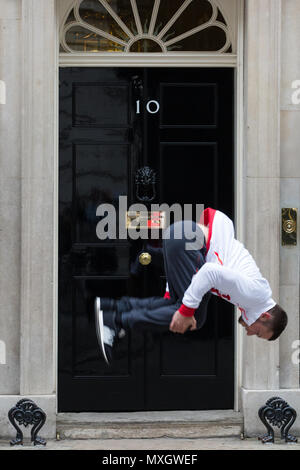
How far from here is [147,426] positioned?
901cm

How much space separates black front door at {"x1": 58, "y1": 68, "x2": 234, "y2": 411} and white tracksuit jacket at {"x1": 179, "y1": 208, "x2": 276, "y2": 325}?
2.33m

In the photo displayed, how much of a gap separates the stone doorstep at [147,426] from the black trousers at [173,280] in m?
2.41

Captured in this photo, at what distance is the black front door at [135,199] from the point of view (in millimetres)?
9039

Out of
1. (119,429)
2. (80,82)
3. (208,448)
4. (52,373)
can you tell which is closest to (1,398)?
(52,373)

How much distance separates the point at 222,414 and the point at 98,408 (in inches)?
47.6

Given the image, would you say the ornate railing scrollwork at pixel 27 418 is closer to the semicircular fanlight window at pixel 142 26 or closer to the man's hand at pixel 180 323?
the man's hand at pixel 180 323

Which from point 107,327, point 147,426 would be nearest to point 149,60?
point 107,327

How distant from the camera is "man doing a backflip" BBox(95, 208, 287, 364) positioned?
256 inches

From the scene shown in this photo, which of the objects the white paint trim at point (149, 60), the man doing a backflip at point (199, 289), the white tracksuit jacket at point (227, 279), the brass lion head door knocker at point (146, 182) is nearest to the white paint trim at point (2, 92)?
the white paint trim at point (149, 60)

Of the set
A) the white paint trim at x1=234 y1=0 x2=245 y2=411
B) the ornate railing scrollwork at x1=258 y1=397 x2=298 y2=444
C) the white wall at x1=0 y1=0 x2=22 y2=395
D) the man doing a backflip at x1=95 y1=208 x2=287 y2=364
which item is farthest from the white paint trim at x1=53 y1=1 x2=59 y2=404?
the man doing a backflip at x1=95 y1=208 x2=287 y2=364

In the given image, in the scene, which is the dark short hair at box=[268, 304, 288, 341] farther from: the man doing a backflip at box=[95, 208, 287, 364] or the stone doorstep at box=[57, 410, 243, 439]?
the stone doorstep at box=[57, 410, 243, 439]

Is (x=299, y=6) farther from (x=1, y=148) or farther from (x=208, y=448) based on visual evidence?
(x=208, y=448)

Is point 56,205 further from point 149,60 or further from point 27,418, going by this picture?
point 27,418

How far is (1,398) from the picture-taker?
883 centimetres
